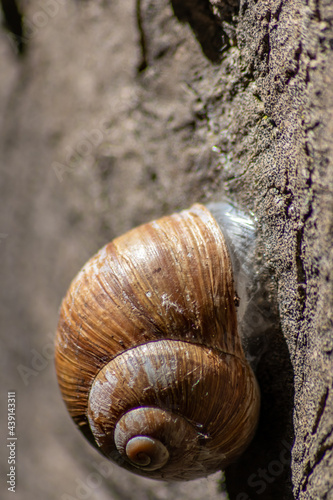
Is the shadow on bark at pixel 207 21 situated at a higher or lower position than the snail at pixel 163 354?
higher

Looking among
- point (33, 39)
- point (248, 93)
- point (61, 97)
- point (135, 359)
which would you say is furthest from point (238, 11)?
point (33, 39)

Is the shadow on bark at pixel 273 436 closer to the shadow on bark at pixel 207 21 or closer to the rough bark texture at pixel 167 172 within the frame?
the rough bark texture at pixel 167 172

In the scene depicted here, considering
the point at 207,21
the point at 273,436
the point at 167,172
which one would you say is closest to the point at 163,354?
the point at 273,436

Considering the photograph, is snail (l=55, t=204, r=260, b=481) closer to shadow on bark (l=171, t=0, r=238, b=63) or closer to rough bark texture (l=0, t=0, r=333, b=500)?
rough bark texture (l=0, t=0, r=333, b=500)

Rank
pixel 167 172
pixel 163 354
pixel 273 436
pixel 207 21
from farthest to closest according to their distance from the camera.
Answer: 1. pixel 167 172
2. pixel 207 21
3. pixel 273 436
4. pixel 163 354

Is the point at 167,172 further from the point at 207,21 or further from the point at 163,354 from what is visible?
the point at 163,354

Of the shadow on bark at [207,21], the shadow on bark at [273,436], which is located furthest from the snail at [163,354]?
the shadow on bark at [207,21]

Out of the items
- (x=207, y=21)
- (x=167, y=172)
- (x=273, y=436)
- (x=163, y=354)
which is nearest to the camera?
(x=163, y=354)

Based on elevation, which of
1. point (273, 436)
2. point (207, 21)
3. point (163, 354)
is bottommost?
point (273, 436)
